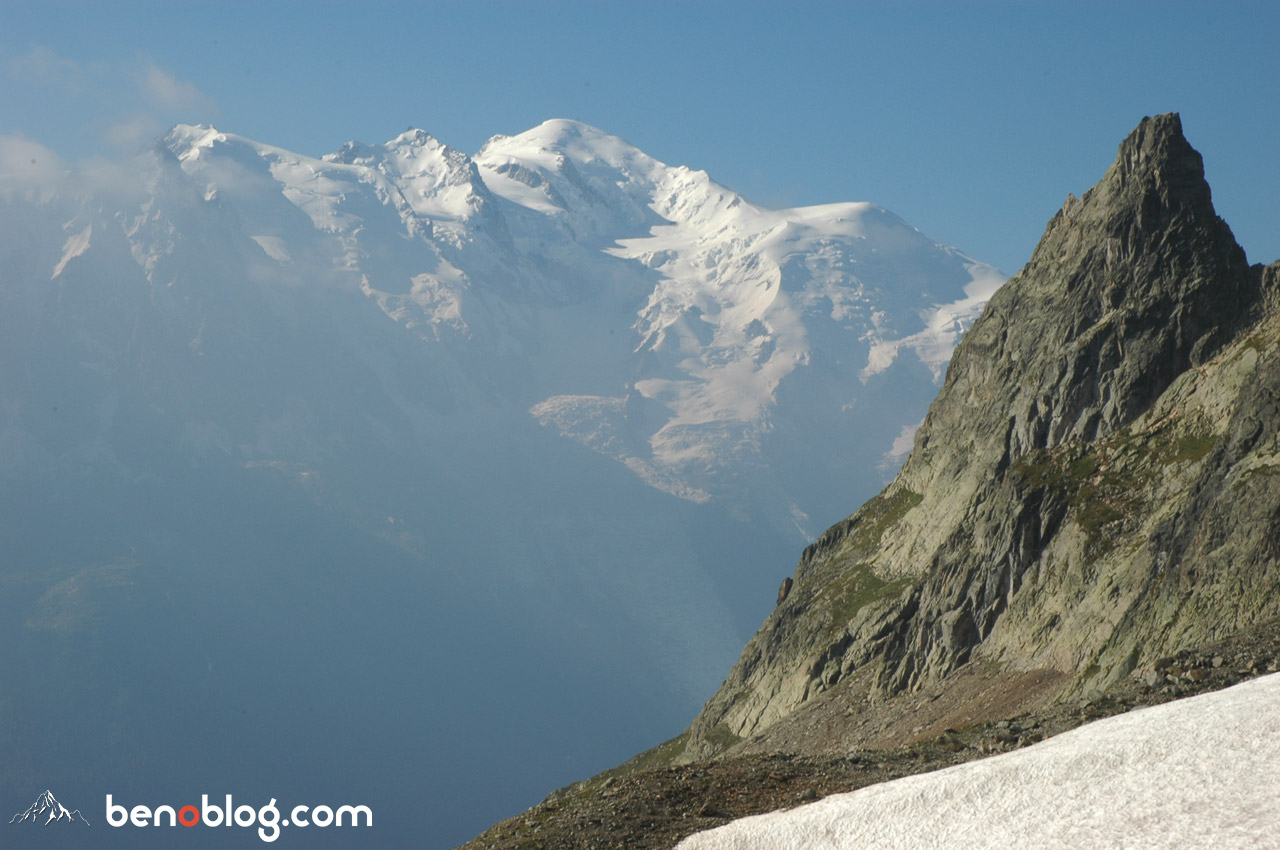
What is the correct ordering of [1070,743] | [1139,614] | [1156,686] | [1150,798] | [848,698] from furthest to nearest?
[848,698], [1139,614], [1156,686], [1070,743], [1150,798]

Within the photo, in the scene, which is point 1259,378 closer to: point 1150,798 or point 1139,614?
point 1139,614

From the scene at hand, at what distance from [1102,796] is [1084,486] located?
36.6 meters

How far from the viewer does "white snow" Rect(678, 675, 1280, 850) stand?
2261 centimetres

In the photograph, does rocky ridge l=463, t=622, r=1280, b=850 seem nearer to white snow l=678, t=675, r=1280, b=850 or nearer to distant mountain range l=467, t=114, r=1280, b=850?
distant mountain range l=467, t=114, r=1280, b=850

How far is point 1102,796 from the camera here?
958 inches

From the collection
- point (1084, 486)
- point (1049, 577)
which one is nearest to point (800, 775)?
point (1049, 577)

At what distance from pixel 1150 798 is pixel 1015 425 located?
56090mm

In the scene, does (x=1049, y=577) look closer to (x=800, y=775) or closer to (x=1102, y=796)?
(x=800, y=775)

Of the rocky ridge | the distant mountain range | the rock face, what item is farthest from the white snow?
the rock face

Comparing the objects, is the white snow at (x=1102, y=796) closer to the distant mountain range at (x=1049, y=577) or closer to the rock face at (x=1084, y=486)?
the distant mountain range at (x=1049, y=577)

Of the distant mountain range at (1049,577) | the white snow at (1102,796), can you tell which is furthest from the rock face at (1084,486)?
the white snow at (1102,796)

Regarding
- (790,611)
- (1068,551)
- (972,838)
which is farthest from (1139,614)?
(790,611)

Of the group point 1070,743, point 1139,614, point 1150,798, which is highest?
point 1139,614

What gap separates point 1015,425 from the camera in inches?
3024
